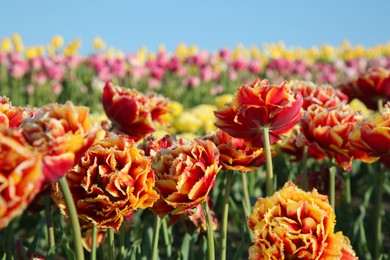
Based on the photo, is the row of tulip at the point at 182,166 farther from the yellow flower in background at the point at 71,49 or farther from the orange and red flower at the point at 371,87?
the yellow flower in background at the point at 71,49

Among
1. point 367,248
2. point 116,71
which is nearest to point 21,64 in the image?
point 116,71

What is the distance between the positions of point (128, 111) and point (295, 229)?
986mm

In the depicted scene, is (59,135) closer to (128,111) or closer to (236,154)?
(236,154)

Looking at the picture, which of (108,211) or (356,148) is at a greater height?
(356,148)

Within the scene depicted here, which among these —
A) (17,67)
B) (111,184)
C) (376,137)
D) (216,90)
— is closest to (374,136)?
(376,137)

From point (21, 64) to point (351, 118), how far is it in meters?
6.15

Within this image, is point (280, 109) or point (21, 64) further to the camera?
point (21, 64)

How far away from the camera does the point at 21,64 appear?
7195 mm

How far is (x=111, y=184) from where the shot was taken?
1.18m

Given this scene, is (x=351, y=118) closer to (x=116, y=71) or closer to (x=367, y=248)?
(x=367, y=248)

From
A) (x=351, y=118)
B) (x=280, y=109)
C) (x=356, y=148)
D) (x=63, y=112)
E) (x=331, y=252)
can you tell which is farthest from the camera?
(x=351, y=118)

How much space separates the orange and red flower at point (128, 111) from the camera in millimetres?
2010

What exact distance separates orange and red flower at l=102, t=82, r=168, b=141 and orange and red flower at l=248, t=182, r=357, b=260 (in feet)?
2.97

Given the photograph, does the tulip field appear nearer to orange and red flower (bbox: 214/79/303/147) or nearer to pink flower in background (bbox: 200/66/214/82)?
orange and red flower (bbox: 214/79/303/147)
